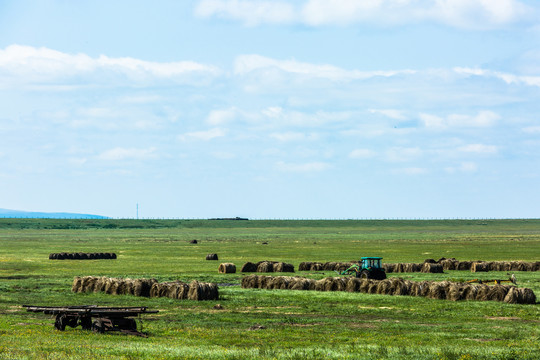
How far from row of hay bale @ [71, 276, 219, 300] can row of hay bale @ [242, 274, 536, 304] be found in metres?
8.06

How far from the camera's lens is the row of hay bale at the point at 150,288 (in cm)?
4547

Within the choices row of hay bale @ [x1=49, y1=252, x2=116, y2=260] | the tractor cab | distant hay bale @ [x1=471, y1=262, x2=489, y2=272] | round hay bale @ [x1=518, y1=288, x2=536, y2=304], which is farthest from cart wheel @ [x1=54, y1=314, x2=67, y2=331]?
row of hay bale @ [x1=49, y1=252, x2=116, y2=260]

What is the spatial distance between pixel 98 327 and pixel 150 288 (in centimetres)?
1553

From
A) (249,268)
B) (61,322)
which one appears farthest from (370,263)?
(61,322)

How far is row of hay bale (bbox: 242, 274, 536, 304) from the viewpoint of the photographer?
44.2 m

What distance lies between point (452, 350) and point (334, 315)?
12601 millimetres

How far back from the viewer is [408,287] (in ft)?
160

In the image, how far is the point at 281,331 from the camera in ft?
107

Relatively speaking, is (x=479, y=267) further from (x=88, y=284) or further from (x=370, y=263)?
(x=88, y=284)

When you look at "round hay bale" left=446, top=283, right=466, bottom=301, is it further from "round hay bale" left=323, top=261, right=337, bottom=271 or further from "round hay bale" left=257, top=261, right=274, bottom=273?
"round hay bale" left=323, top=261, right=337, bottom=271

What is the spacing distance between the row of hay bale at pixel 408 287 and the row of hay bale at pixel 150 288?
26.5ft

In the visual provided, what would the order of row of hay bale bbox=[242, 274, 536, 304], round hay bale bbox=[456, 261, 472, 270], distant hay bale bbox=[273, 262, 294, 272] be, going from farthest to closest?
round hay bale bbox=[456, 261, 472, 270] < distant hay bale bbox=[273, 262, 294, 272] < row of hay bale bbox=[242, 274, 536, 304]

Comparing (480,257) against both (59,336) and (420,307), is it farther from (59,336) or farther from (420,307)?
(59,336)

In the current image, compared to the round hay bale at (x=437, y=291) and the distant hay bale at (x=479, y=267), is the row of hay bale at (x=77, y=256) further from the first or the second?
the round hay bale at (x=437, y=291)
